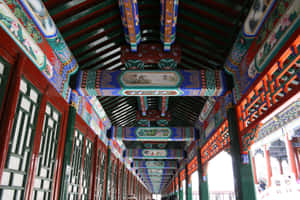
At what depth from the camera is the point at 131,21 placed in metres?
3.97

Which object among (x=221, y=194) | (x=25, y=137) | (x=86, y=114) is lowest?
(x=221, y=194)

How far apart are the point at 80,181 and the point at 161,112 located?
11.1ft

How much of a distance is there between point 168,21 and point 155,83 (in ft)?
3.77

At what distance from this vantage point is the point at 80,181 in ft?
17.9

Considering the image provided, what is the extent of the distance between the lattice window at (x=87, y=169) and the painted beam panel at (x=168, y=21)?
317 cm

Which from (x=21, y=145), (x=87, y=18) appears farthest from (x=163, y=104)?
(x=21, y=145)

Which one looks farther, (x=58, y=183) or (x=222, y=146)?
(x=222, y=146)

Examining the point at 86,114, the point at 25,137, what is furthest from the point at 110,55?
the point at 25,137

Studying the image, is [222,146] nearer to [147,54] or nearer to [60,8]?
[147,54]

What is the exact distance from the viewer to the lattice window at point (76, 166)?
4.94 m

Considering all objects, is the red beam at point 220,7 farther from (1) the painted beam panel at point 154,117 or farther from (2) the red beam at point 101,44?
(1) the painted beam panel at point 154,117

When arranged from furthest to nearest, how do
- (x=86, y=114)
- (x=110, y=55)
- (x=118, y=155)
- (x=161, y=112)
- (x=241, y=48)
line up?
1. (x=118, y=155)
2. (x=161, y=112)
3. (x=86, y=114)
4. (x=110, y=55)
5. (x=241, y=48)

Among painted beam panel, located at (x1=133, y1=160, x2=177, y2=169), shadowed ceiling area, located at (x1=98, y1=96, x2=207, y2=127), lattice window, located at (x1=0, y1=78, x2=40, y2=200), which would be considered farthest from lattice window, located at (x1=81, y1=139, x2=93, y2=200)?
painted beam panel, located at (x1=133, y1=160, x2=177, y2=169)

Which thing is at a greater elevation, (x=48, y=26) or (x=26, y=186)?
(x=48, y=26)
